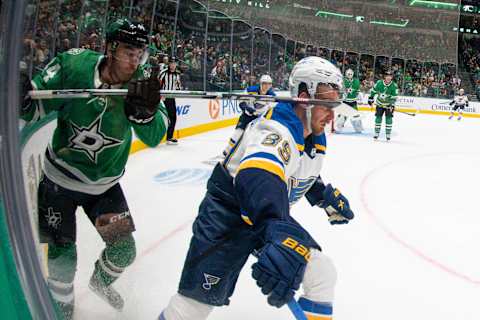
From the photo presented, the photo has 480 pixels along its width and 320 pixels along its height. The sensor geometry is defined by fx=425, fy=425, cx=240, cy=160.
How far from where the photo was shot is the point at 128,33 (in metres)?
0.55

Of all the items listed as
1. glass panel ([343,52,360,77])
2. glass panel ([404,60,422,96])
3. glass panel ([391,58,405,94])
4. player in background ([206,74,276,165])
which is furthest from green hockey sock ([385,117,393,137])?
player in background ([206,74,276,165])

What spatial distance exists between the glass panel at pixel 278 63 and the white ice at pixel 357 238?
9.4 inches

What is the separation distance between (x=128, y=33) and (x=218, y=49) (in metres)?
0.30

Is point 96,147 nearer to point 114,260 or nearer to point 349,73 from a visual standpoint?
point 114,260

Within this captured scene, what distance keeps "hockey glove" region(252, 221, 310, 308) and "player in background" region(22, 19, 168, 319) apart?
214mm

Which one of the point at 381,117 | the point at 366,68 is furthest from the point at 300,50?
the point at 381,117

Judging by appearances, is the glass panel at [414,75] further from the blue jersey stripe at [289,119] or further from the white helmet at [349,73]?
the blue jersey stripe at [289,119]

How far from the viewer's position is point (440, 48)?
172 centimetres

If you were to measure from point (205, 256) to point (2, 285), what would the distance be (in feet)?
1.50

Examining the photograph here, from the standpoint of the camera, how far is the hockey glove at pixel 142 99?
549 millimetres

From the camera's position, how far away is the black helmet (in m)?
0.53

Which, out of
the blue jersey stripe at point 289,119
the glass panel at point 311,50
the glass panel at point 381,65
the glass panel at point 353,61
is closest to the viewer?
the blue jersey stripe at point 289,119

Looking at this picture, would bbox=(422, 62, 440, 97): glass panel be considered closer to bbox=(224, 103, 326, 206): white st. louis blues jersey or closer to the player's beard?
bbox=(224, 103, 326, 206): white st. louis blues jersey

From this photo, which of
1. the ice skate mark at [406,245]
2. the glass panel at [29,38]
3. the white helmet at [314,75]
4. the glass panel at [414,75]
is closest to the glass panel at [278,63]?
the white helmet at [314,75]
